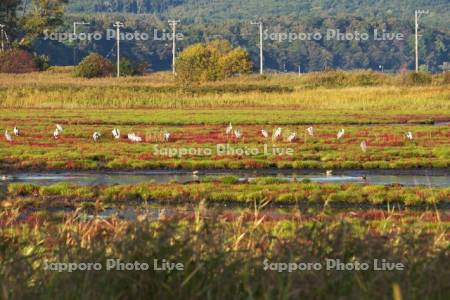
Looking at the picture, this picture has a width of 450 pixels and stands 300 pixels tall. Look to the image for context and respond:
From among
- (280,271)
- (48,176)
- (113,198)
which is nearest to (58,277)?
(280,271)

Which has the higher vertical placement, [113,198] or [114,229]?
[114,229]

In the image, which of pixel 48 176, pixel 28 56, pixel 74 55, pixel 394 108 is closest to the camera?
pixel 48 176

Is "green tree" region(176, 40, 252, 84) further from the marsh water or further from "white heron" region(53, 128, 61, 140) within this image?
the marsh water

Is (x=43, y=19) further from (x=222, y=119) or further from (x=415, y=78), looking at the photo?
(x=222, y=119)

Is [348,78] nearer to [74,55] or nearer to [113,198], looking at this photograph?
[113,198]

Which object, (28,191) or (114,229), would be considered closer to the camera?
(114,229)

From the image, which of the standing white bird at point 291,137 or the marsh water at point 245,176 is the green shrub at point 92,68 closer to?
the standing white bird at point 291,137

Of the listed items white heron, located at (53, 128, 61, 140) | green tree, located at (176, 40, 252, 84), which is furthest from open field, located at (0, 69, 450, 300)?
green tree, located at (176, 40, 252, 84)
